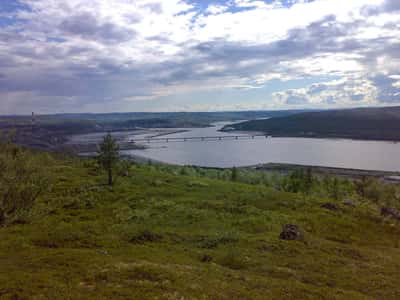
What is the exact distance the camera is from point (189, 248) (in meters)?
24.3

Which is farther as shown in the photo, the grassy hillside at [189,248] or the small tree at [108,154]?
the small tree at [108,154]

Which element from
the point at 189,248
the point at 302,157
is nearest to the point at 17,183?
the point at 189,248

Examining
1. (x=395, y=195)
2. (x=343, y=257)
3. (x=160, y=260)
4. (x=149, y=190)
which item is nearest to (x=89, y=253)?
(x=160, y=260)

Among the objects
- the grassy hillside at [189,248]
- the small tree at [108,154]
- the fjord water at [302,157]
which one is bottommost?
the fjord water at [302,157]

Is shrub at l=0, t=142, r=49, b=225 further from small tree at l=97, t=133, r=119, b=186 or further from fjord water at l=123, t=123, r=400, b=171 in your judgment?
fjord water at l=123, t=123, r=400, b=171

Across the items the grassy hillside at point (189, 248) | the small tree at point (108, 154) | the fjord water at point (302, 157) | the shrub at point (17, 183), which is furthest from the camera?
the fjord water at point (302, 157)

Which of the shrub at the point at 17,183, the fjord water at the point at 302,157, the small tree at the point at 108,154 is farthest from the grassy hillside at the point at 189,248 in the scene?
the fjord water at the point at 302,157

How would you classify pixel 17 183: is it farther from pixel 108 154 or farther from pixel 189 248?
pixel 108 154

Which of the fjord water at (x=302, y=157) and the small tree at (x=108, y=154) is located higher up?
the small tree at (x=108, y=154)

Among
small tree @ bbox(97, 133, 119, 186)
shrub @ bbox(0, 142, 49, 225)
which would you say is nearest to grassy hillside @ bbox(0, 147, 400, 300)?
shrub @ bbox(0, 142, 49, 225)

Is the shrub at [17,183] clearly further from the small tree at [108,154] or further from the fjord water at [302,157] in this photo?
the fjord water at [302,157]

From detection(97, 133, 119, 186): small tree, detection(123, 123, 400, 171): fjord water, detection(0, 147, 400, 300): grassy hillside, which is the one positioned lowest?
detection(123, 123, 400, 171): fjord water

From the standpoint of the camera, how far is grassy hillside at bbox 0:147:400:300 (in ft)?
50.3

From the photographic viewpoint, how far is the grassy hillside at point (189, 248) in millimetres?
15320
